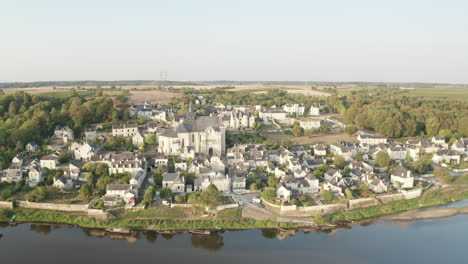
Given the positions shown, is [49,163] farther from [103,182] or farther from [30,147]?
[103,182]

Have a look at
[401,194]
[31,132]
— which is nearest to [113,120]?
[31,132]

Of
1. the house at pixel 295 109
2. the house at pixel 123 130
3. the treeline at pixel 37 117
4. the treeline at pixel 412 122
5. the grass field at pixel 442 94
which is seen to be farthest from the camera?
the grass field at pixel 442 94

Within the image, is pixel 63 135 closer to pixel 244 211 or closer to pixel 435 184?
pixel 244 211

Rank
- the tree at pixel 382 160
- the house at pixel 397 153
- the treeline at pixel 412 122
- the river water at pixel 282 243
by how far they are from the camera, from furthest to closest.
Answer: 1. the treeline at pixel 412 122
2. the house at pixel 397 153
3. the tree at pixel 382 160
4. the river water at pixel 282 243

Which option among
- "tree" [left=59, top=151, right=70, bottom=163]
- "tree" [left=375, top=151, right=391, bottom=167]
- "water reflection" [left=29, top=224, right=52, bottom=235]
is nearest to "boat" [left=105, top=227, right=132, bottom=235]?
"water reflection" [left=29, top=224, right=52, bottom=235]

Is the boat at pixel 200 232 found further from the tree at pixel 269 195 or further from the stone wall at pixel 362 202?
the stone wall at pixel 362 202

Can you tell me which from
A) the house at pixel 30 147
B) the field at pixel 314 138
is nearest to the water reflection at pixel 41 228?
the house at pixel 30 147

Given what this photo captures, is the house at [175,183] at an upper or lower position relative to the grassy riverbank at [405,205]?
upper
